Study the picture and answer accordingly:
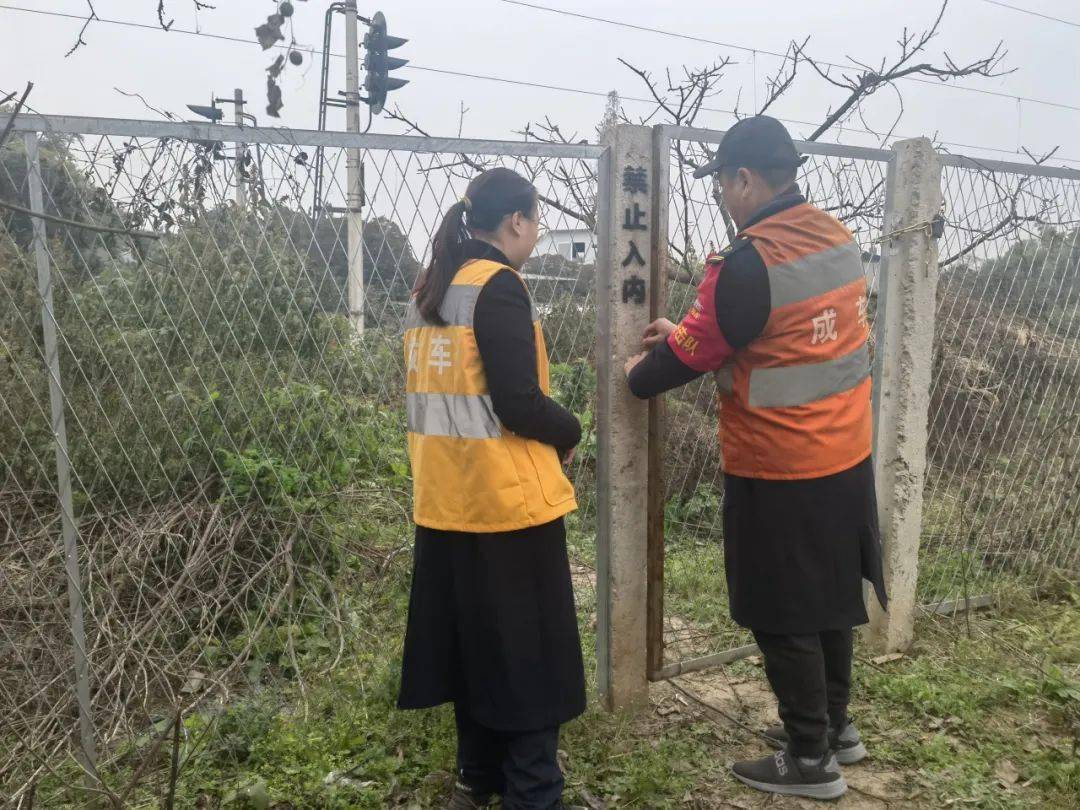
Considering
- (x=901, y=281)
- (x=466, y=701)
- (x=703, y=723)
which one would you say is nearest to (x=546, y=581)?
(x=466, y=701)

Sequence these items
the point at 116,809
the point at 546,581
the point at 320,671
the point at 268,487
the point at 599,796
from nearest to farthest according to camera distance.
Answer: the point at 116,809 < the point at 546,581 < the point at 599,796 < the point at 320,671 < the point at 268,487

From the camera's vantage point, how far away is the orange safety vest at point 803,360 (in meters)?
2.32

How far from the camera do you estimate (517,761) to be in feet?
7.33

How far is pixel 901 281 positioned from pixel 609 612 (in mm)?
1846

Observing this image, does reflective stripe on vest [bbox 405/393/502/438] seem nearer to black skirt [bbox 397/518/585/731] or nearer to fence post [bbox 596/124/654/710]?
black skirt [bbox 397/518/585/731]

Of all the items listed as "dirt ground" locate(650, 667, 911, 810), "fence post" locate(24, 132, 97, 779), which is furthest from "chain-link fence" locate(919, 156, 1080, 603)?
"fence post" locate(24, 132, 97, 779)

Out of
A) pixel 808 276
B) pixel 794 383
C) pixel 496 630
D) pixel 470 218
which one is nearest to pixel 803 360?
pixel 794 383

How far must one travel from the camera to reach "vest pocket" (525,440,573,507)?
2184 millimetres

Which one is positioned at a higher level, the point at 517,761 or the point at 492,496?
the point at 492,496

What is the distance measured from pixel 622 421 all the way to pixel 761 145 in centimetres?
100

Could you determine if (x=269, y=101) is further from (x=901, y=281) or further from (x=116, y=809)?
(x=901, y=281)

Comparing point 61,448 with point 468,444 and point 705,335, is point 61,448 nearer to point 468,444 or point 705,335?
point 468,444

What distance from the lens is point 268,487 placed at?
3551 millimetres

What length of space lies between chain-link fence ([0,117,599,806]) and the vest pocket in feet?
2.66
